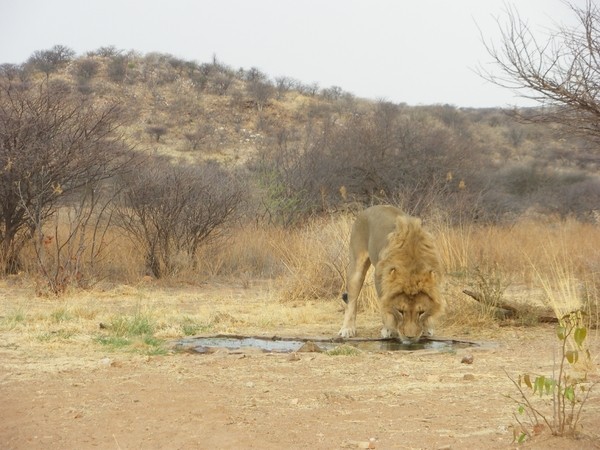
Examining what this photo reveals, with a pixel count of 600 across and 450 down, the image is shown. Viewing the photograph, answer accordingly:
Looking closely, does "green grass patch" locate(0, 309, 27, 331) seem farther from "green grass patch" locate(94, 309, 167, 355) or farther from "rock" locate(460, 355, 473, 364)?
"rock" locate(460, 355, 473, 364)

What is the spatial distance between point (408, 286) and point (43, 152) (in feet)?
26.0

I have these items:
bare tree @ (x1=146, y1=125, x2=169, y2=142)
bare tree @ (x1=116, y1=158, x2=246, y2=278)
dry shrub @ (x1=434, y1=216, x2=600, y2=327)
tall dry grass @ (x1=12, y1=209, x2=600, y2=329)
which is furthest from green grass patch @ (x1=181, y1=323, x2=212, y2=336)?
bare tree @ (x1=146, y1=125, x2=169, y2=142)

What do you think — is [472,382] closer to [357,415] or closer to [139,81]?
[357,415]

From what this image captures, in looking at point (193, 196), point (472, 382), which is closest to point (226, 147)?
point (193, 196)

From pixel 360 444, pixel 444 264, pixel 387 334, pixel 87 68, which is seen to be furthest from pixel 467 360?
pixel 87 68

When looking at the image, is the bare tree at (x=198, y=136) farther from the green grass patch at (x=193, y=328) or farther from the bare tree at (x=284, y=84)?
the green grass patch at (x=193, y=328)

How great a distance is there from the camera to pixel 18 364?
6.59m

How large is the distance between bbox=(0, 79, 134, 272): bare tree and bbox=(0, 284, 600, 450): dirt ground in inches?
234

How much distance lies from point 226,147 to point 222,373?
4322 centimetres

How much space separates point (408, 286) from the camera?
7488mm

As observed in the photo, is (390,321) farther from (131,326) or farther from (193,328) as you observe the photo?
(131,326)

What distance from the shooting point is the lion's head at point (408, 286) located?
7.50 meters

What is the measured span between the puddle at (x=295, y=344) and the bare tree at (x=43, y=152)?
5.39m

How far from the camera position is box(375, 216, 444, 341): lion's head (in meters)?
7.50
